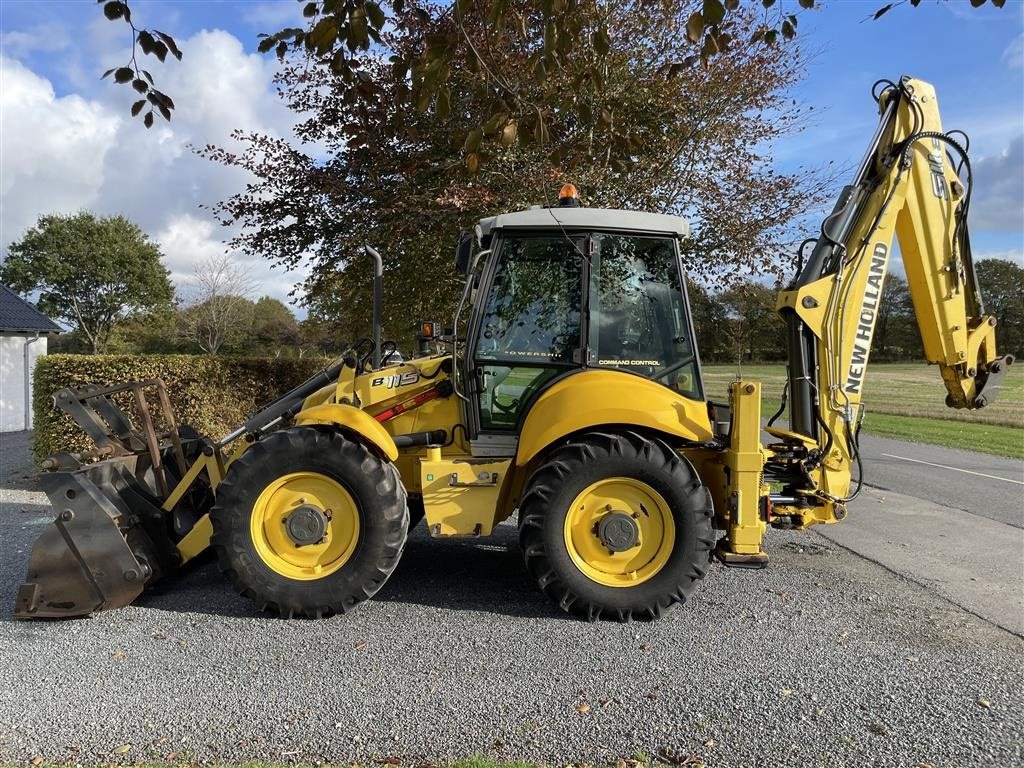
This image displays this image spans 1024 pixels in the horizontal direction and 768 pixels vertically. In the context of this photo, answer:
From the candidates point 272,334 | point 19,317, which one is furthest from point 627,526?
point 272,334

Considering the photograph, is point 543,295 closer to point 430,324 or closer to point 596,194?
point 430,324

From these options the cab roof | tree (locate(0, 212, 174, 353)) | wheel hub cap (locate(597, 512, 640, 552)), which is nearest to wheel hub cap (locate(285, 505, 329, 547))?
wheel hub cap (locate(597, 512, 640, 552))

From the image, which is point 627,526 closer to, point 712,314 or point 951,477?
point 951,477

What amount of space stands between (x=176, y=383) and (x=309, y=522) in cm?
524

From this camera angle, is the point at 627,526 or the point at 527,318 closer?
the point at 627,526

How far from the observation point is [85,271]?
36.2 meters

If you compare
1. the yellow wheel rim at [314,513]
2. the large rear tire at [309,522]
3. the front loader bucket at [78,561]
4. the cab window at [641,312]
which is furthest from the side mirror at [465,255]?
the front loader bucket at [78,561]

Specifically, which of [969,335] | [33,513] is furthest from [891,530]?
[33,513]

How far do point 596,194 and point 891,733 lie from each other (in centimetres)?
697

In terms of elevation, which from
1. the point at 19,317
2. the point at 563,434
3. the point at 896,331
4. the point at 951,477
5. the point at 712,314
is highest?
the point at 896,331

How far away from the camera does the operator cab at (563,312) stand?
4.52 meters

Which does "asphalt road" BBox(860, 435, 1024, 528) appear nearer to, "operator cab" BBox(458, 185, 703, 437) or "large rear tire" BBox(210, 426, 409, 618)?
"operator cab" BBox(458, 185, 703, 437)

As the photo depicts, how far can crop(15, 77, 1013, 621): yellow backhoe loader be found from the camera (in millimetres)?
4199

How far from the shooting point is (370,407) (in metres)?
4.69
